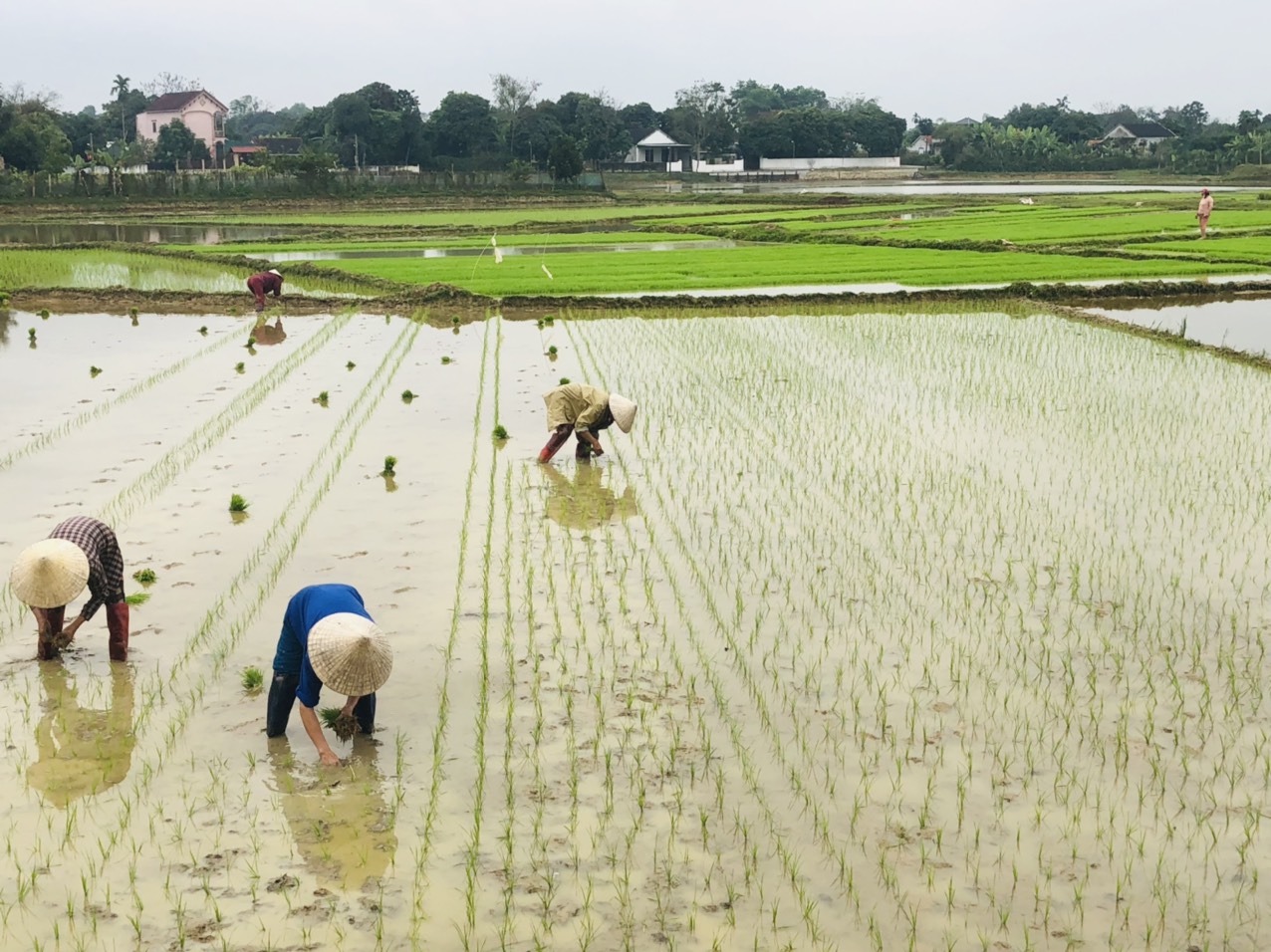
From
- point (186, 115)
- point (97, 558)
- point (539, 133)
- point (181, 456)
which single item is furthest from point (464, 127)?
point (97, 558)

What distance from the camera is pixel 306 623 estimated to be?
4.48 meters

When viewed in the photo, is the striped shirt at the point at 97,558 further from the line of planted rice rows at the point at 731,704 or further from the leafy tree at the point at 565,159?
the leafy tree at the point at 565,159

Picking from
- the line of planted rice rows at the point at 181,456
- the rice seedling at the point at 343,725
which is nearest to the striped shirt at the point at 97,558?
the line of planted rice rows at the point at 181,456

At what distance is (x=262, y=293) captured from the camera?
16859mm

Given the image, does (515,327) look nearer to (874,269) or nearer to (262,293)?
(262,293)

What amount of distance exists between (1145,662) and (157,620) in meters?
4.33

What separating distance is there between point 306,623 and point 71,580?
3.70ft

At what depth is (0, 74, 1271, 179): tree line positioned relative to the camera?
167ft

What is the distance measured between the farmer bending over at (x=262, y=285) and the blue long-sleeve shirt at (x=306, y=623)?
1291cm

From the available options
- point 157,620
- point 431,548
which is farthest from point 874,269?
point 157,620

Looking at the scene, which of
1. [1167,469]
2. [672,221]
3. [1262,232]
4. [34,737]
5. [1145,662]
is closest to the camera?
[34,737]

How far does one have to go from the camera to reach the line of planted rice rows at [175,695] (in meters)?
3.98

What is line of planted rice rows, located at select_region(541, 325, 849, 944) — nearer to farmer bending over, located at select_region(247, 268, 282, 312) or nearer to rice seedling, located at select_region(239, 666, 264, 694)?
rice seedling, located at select_region(239, 666, 264, 694)

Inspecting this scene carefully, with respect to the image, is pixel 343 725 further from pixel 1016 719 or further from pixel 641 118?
pixel 641 118
